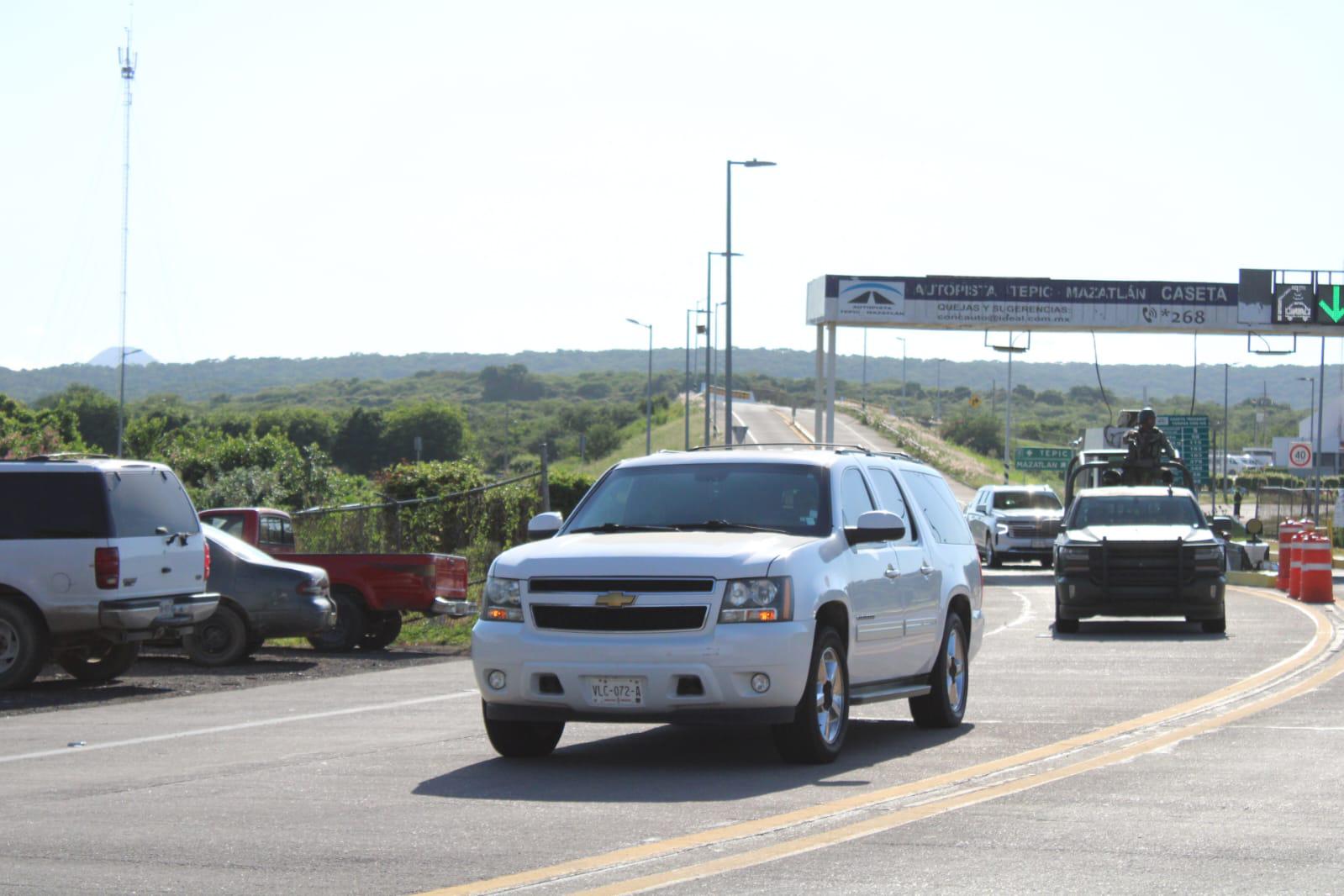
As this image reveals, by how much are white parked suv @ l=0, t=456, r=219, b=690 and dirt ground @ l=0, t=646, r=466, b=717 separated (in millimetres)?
503

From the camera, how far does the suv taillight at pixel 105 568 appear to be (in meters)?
15.7

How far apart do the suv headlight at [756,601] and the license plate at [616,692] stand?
23.1 inches

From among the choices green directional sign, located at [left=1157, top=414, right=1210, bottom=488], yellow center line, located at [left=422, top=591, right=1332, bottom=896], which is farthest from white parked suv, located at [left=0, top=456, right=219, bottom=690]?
green directional sign, located at [left=1157, top=414, right=1210, bottom=488]

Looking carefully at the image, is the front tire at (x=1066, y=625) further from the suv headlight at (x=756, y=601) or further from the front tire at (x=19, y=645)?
the suv headlight at (x=756, y=601)

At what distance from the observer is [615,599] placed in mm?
9805

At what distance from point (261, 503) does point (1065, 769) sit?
1703 inches

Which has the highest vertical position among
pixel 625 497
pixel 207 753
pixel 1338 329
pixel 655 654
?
pixel 1338 329

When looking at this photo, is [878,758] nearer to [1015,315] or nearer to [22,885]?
[22,885]

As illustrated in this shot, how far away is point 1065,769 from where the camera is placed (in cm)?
1012

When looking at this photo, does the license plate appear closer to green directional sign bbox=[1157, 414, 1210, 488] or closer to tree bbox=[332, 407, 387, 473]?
green directional sign bbox=[1157, 414, 1210, 488]

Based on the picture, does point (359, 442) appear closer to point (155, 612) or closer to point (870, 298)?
point (870, 298)

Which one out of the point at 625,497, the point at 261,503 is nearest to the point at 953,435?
the point at 261,503

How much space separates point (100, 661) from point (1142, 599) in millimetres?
11915

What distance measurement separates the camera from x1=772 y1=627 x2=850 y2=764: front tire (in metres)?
10.1
